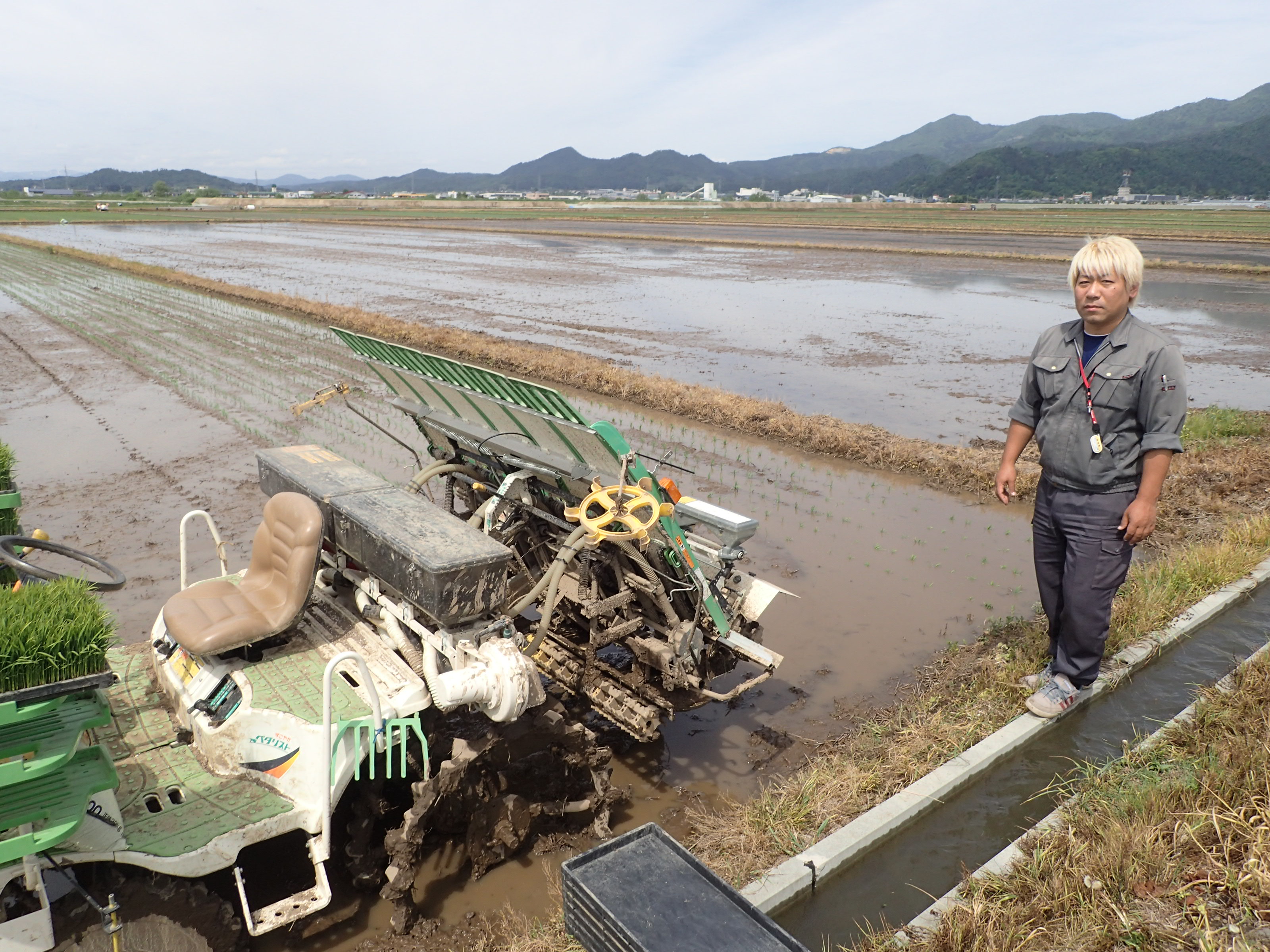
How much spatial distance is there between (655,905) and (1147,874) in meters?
2.20

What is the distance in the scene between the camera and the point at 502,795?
401cm

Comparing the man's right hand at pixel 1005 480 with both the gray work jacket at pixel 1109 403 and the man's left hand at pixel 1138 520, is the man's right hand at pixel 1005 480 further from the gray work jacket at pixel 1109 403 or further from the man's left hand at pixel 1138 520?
the man's left hand at pixel 1138 520

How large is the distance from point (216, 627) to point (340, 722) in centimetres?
82

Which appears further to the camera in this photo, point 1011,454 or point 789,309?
point 789,309

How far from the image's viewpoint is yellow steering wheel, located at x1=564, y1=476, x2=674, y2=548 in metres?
4.19

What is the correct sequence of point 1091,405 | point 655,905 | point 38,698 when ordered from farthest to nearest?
point 1091,405 → point 38,698 → point 655,905

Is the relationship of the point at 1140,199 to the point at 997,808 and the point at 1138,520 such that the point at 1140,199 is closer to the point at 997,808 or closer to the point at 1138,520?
the point at 1138,520

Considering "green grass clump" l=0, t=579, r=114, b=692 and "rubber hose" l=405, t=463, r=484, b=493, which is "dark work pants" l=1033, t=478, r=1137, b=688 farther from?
"green grass clump" l=0, t=579, r=114, b=692

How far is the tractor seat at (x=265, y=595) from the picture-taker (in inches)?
146

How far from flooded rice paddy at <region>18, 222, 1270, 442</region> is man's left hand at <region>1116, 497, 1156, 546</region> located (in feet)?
25.1

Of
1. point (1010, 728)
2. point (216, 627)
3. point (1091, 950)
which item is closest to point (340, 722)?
point (216, 627)

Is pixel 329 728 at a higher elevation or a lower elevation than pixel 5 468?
lower

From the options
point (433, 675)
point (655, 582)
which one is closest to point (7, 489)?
point (433, 675)

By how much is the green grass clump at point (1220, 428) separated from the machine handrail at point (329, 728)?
10.7 meters
